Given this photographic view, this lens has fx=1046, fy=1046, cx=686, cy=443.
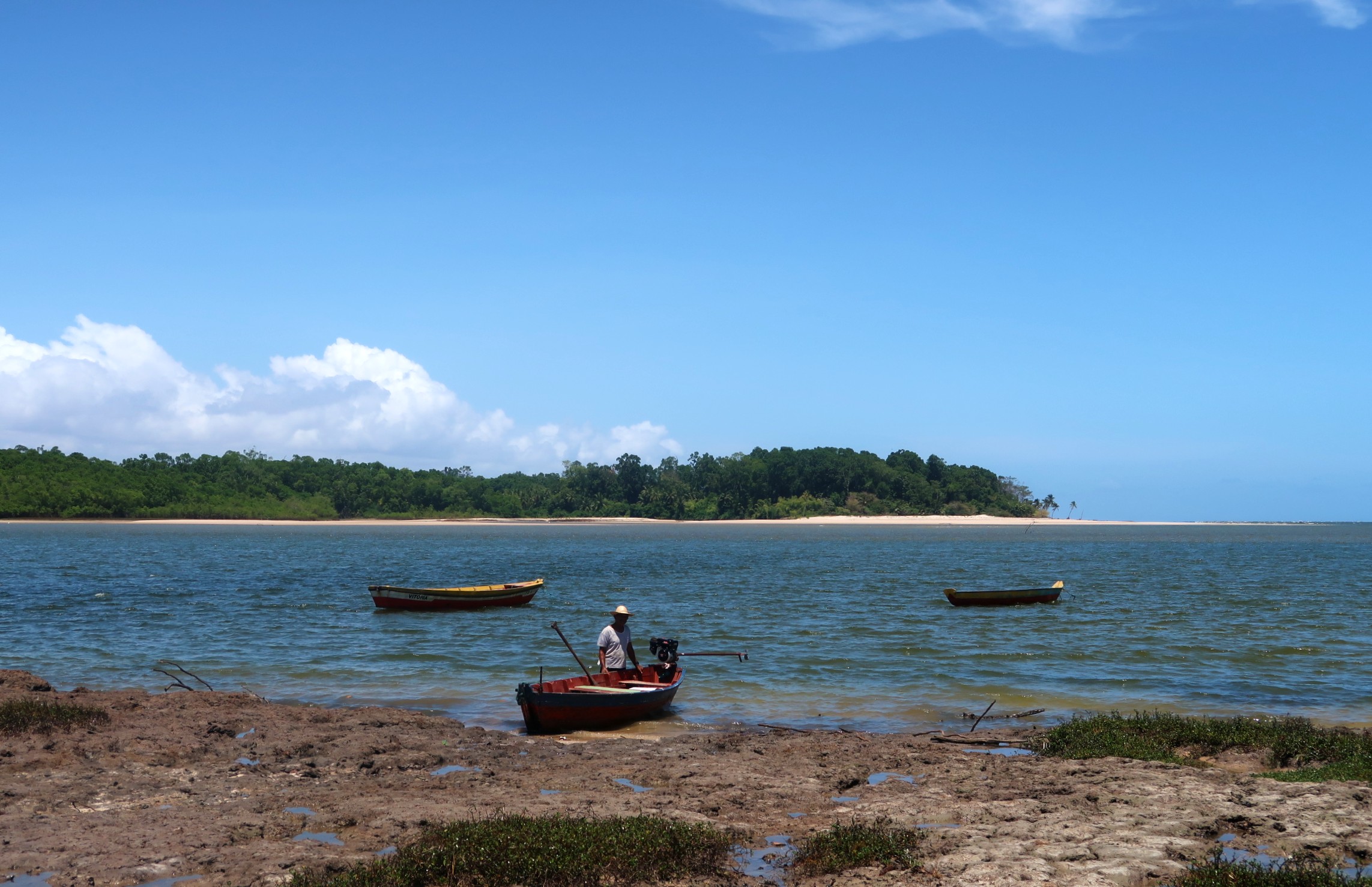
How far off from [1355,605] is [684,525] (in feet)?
447

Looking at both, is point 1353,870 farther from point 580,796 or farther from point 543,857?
point 580,796

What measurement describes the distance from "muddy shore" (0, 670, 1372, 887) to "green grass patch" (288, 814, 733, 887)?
568 millimetres

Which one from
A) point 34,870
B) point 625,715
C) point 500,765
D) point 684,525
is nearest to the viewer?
point 34,870

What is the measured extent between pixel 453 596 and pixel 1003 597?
20997 mm

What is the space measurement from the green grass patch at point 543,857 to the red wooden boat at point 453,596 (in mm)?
27894

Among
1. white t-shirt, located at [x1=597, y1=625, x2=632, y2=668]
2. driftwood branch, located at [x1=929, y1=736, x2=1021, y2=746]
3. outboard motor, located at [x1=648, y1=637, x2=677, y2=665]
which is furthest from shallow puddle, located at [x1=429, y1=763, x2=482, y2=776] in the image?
driftwood branch, located at [x1=929, y1=736, x2=1021, y2=746]

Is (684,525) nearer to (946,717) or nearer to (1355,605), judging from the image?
(1355,605)

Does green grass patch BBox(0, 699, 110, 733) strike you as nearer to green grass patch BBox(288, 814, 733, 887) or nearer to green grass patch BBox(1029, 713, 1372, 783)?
green grass patch BBox(288, 814, 733, 887)

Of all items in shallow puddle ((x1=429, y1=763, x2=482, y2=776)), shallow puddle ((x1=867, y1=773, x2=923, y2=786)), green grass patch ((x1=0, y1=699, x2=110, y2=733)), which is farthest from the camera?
green grass patch ((x1=0, y1=699, x2=110, y2=733))

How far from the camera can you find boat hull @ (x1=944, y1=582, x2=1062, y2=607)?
39.8 metres

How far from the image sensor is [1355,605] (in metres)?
40.1

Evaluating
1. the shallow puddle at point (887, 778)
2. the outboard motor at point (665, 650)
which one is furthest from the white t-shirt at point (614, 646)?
the shallow puddle at point (887, 778)

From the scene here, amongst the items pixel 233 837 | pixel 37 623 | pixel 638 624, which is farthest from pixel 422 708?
pixel 37 623

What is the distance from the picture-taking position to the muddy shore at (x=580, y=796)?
30.5ft
